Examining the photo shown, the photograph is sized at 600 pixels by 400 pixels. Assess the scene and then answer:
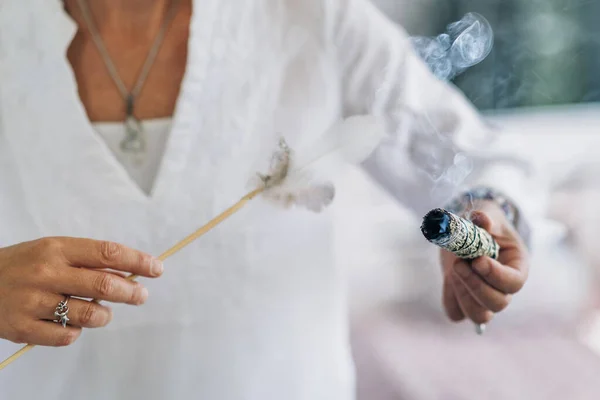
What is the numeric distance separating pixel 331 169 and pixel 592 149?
0.31m

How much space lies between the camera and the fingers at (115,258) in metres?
0.29

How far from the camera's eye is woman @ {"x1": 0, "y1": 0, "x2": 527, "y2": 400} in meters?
0.41

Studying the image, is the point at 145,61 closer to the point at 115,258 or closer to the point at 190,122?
the point at 190,122

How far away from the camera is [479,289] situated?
0.32 m

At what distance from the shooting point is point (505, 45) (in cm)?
49

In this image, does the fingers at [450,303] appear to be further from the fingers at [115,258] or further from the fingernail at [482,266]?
the fingers at [115,258]

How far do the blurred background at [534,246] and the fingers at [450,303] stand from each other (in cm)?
2

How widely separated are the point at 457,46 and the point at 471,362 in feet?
0.82

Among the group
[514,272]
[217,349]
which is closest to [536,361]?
[514,272]

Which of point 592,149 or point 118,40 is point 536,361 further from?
point 118,40

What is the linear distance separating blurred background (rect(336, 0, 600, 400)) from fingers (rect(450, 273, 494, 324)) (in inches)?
1.8

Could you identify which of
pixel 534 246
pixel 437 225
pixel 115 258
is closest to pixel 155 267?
pixel 115 258

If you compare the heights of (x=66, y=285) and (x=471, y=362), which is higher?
(x=66, y=285)

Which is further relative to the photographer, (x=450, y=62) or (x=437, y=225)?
(x=450, y=62)
